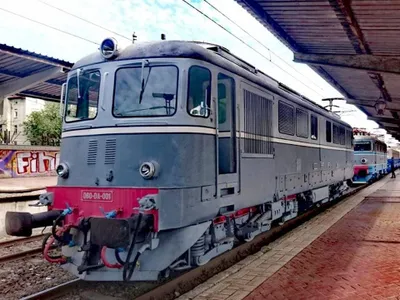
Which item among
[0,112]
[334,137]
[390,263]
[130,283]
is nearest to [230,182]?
[130,283]

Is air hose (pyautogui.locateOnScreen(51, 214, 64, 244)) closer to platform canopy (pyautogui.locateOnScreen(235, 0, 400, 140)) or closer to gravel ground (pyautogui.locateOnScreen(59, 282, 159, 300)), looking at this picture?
gravel ground (pyautogui.locateOnScreen(59, 282, 159, 300))

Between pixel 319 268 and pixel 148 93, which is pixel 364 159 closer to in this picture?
pixel 319 268

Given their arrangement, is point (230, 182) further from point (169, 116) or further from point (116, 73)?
point (116, 73)

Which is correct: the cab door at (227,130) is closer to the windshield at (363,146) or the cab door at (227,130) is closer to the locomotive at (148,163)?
the locomotive at (148,163)

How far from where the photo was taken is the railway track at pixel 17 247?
862cm

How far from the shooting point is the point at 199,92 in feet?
21.4

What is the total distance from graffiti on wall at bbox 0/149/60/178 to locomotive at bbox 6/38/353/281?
44.1ft

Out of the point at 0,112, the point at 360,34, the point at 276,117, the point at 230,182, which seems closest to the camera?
the point at 230,182

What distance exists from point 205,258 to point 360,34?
6645 millimetres

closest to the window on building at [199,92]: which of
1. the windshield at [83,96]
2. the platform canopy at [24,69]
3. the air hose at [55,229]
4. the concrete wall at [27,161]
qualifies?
the windshield at [83,96]

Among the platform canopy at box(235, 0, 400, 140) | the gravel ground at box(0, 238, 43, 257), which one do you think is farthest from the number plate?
the platform canopy at box(235, 0, 400, 140)

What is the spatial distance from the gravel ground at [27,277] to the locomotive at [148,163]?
1153mm

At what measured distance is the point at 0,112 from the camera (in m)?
16.1

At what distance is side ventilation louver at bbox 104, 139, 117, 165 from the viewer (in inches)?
245
